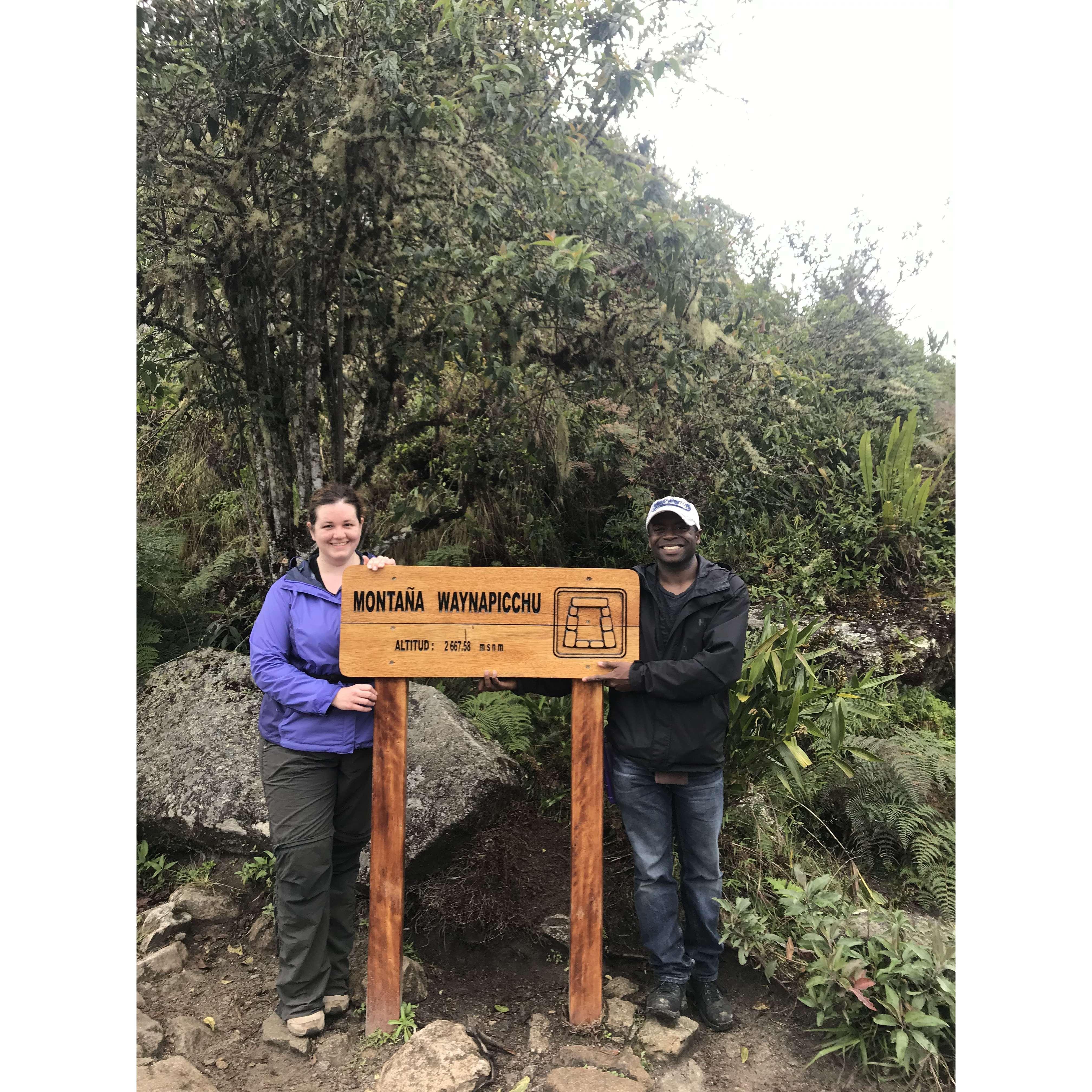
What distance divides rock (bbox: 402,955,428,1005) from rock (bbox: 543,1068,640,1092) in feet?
2.33

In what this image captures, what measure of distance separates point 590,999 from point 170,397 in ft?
15.5

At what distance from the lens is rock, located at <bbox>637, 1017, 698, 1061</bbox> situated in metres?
2.88

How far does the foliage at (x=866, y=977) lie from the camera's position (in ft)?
8.75

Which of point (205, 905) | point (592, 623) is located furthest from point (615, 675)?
point (205, 905)

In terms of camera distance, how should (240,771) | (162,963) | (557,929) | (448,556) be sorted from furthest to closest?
1. (448,556)
2. (240,771)
3. (557,929)
4. (162,963)

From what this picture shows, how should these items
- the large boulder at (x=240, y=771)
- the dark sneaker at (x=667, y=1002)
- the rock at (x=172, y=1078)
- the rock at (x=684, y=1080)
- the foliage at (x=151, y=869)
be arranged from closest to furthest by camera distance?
the rock at (x=172, y=1078), the rock at (x=684, y=1080), the dark sneaker at (x=667, y=1002), the large boulder at (x=240, y=771), the foliage at (x=151, y=869)

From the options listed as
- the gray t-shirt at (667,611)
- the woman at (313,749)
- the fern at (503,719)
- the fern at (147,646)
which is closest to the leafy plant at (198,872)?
the woman at (313,749)

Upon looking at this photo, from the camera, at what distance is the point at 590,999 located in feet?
9.96

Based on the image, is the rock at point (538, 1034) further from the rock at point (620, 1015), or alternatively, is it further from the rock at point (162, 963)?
the rock at point (162, 963)

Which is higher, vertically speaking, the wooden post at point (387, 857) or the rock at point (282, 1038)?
the wooden post at point (387, 857)

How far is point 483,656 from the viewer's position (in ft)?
Answer: 9.98

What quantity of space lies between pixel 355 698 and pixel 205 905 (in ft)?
5.61

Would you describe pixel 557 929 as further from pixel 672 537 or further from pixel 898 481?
pixel 898 481

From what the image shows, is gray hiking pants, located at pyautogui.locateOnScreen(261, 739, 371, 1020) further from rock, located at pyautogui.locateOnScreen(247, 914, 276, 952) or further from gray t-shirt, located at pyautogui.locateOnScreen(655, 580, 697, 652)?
gray t-shirt, located at pyautogui.locateOnScreen(655, 580, 697, 652)
